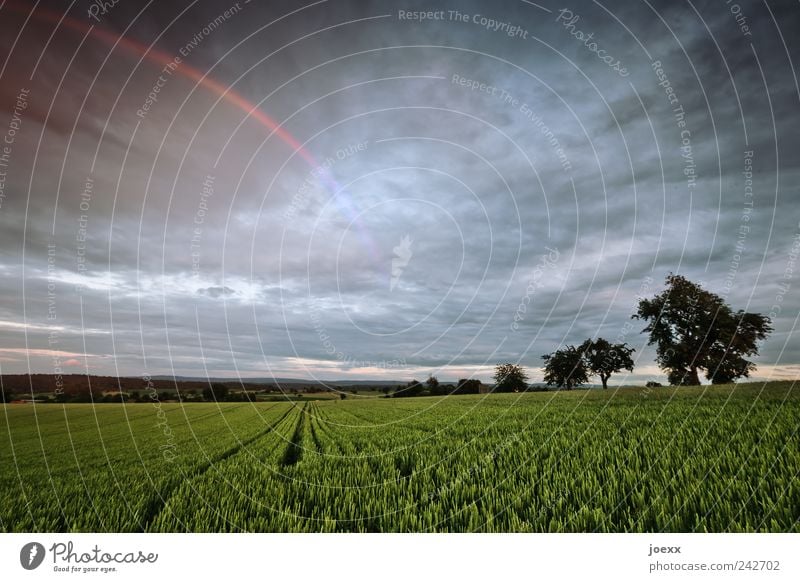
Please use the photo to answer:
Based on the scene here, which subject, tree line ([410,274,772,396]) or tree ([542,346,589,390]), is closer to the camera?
tree line ([410,274,772,396])

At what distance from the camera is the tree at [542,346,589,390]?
47734 millimetres

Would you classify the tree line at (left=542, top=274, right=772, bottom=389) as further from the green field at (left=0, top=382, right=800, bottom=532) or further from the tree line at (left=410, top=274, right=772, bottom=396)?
the green field at (left=0, top=382, right=800, bottom=532)

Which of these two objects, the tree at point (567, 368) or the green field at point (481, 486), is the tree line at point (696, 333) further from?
the green field at point (481, 486)

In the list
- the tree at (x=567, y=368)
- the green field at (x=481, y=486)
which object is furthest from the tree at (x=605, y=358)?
the green field at (x=481, y=486)

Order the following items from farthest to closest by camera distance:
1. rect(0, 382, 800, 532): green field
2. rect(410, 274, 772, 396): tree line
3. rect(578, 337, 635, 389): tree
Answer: rect(578, 337, 635, 389): tree
rect(410, 274, 772, 396): tree line
rect(0, 382, 800, 532): green field

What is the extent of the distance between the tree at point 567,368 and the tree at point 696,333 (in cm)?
1183

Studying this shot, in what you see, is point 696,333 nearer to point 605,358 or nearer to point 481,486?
point 605,358

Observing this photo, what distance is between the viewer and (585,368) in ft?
157

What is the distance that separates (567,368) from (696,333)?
66.8ft

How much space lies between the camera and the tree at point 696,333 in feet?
96.7

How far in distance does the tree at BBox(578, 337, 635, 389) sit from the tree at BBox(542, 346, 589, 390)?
1.12m

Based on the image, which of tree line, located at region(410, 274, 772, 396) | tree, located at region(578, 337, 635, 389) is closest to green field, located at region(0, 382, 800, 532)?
tree line, located at region(410, 274, 772, 396)
